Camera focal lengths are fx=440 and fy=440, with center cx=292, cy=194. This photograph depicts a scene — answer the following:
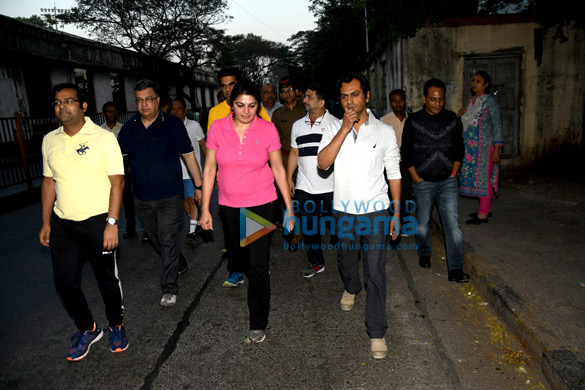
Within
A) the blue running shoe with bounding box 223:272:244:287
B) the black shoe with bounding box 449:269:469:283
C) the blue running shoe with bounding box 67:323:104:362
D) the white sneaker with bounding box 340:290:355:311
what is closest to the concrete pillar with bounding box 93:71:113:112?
the blue running shoe with bounding box 223:272:244:287

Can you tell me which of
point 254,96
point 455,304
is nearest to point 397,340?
point 455,304

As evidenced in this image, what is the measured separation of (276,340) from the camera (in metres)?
3.67

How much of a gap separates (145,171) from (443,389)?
3.20 metres

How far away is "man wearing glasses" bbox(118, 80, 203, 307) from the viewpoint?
4.30 meters

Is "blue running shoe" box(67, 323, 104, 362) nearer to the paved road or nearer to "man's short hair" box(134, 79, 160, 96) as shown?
the paved road

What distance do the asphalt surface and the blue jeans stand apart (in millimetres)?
274

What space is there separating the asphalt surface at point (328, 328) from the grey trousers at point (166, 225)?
0.90 feet

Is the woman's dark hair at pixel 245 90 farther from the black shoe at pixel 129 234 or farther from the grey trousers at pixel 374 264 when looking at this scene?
the black shoe at pixel 129 234

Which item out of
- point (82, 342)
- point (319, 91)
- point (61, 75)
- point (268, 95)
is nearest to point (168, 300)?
point (82, 342)

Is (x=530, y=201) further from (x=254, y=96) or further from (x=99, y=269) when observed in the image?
(x=99, y=269)

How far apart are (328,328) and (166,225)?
1902 millimetres

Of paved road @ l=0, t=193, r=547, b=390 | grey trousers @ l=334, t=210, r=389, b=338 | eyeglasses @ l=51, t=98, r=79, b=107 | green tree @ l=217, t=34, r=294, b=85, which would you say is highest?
green tree @ l=217, t=34, r=294, b=85

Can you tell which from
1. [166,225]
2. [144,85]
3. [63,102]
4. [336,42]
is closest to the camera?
[63,102]

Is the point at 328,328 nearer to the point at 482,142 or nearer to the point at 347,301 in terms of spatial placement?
the point at 347,301
